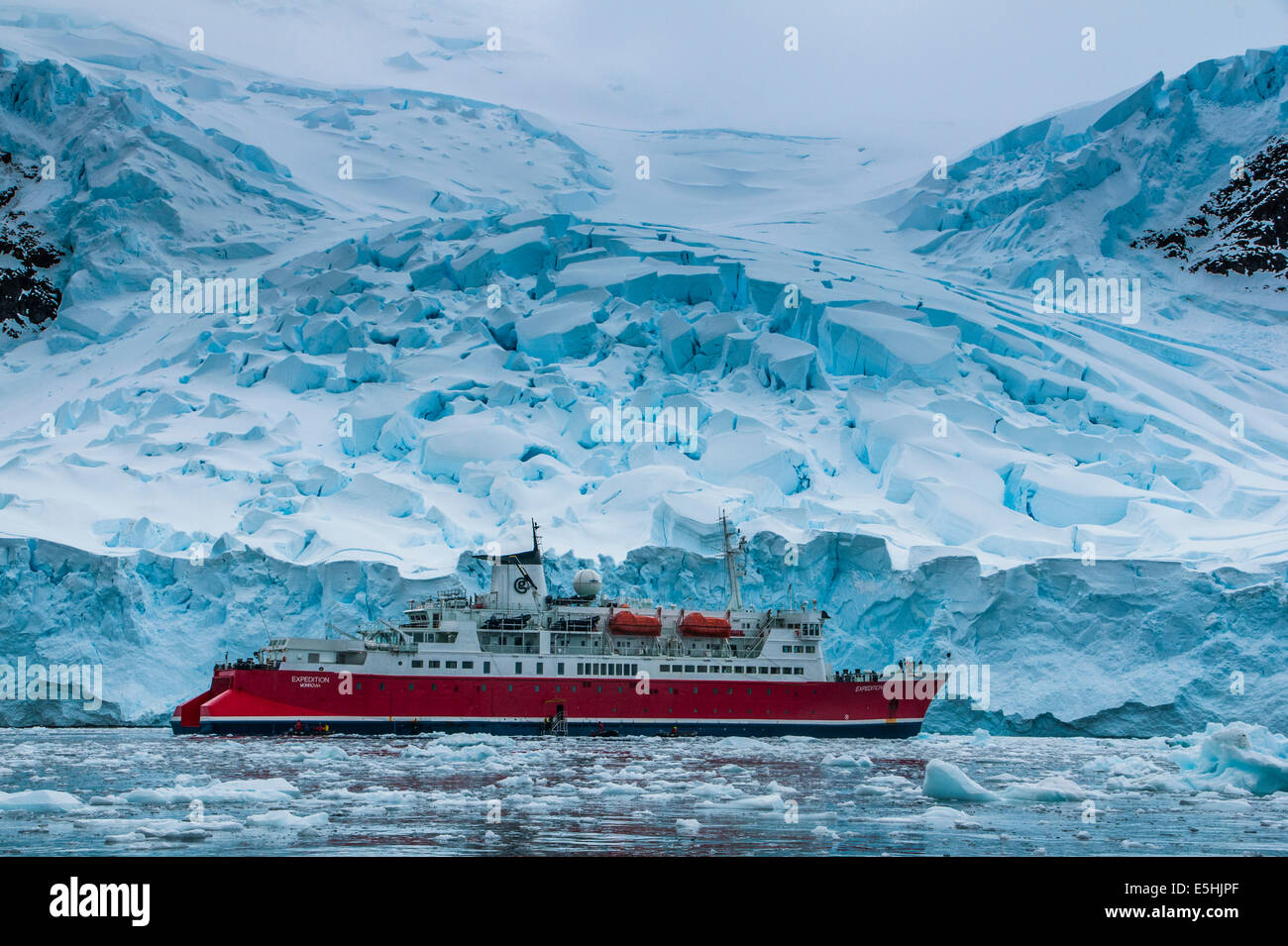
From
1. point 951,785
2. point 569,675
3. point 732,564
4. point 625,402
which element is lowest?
point 569,675

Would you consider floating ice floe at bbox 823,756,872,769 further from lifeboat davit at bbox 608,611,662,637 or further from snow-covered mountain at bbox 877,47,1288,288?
snow-covered mountain at bbox 877,47,1288,288

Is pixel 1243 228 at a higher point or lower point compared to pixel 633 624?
higher

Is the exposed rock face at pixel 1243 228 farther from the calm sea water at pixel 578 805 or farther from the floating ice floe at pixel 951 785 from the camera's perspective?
the floating ice floe at pixel 951 785

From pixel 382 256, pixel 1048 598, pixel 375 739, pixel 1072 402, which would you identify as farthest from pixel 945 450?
pixel 382 256
